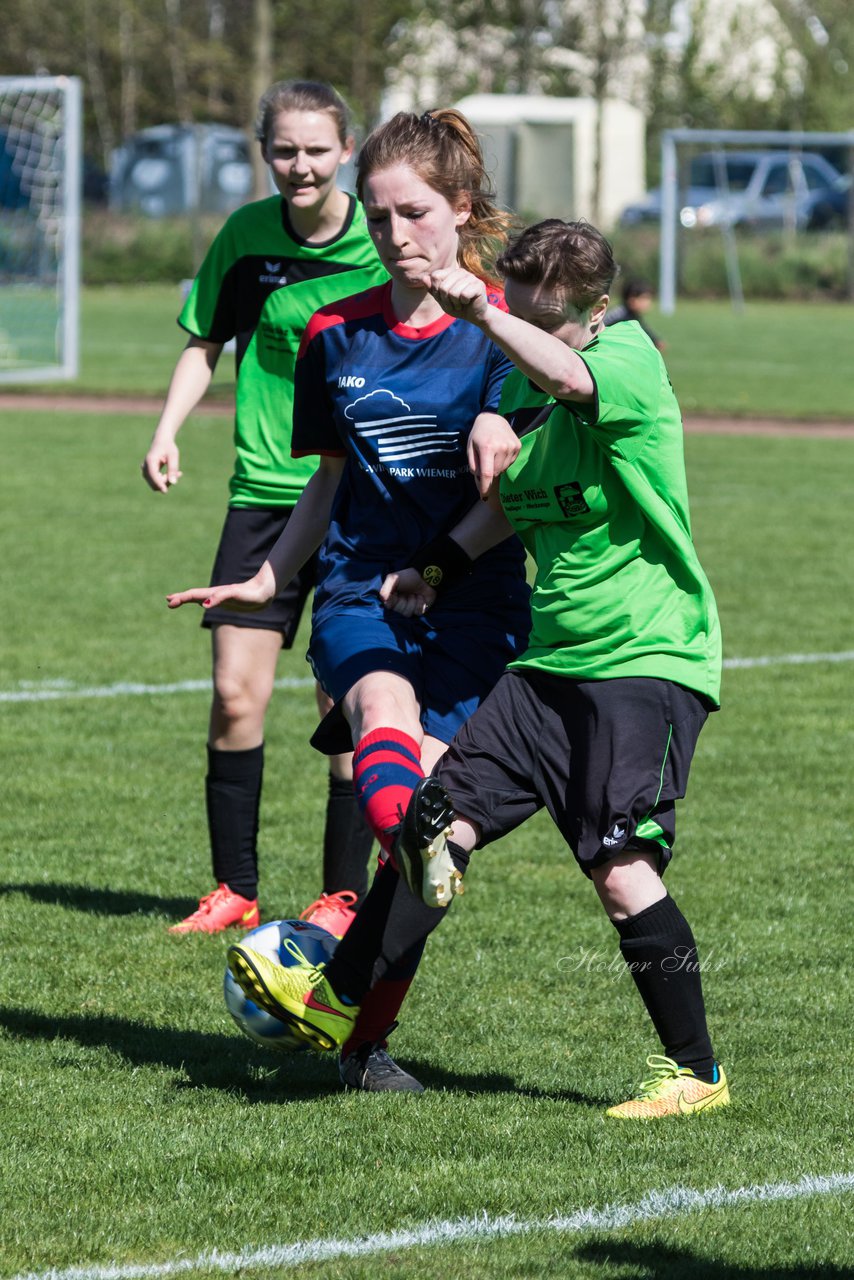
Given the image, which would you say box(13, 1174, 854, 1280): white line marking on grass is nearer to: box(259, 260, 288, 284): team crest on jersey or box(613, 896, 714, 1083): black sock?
box(613, 896, 714, 1083): black sock

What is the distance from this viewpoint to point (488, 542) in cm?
398

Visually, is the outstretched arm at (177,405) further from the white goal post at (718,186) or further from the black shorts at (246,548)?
the white goal post at (718,186)

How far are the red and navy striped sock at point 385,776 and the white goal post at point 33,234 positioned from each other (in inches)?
765

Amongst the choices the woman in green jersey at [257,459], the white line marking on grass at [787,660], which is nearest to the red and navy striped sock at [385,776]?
the woman in green jersey at [257,459]

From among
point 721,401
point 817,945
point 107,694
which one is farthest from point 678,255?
point 817,945

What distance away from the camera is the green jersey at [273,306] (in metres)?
5.43

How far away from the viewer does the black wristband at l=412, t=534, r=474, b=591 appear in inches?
156

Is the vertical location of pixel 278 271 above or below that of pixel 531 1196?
above

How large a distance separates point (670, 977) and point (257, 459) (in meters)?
2.20

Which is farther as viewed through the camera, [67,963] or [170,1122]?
[67,963]

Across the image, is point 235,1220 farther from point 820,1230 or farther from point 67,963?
point 67,963

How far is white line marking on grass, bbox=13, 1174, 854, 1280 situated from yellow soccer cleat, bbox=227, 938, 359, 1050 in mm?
693

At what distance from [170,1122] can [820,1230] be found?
1.29 metres

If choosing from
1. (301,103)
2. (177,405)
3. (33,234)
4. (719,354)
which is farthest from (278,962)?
(719,354)
